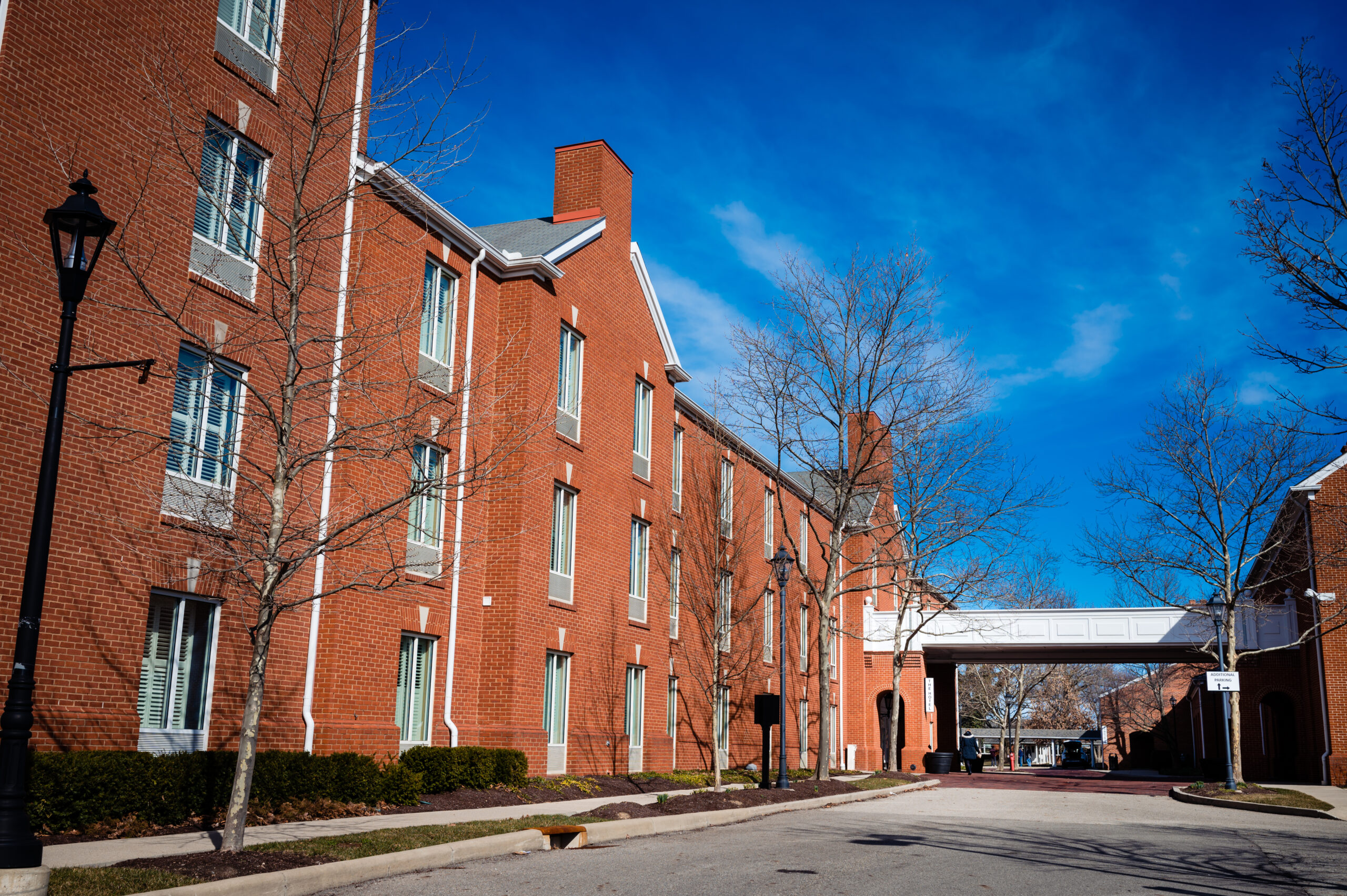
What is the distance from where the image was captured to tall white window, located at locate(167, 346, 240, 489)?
14219mm

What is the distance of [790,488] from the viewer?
3975 centimetres

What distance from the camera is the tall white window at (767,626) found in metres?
35.9

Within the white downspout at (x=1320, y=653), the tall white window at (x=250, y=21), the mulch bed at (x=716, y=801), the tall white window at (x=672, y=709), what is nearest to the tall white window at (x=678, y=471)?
the tall white window at (x=672, y=709)

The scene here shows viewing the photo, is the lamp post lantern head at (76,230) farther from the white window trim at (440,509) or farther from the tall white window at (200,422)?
the white window trim at (440,509)

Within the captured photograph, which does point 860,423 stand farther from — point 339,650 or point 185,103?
point 185,103

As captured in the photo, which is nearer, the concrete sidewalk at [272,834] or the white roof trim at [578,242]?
the concrete sidewalk at [272,834]

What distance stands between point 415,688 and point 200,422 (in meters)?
6.84

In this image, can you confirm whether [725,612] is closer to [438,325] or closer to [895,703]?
[438,325]

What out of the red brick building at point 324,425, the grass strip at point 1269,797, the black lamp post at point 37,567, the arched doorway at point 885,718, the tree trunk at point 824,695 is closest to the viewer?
the black lamp post at point 37,567

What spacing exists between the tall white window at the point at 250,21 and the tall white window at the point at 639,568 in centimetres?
1429

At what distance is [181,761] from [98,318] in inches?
215

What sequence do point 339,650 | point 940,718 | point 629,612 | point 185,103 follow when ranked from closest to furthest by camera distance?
point 185,103 → point 339,650 → point 629,612 → point 940,718

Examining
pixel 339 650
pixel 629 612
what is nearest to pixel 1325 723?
pixel 629 612

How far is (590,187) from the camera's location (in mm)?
26625
